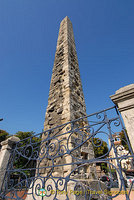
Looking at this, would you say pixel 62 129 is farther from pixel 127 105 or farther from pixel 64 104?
pixel 127 105

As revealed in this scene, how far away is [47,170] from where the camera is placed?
2846 mm

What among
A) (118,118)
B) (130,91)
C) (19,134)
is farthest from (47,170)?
(19,134)

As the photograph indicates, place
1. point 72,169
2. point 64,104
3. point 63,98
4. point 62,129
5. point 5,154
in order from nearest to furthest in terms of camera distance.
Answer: point 72,169 < point 5,154 < point 62,129 < point 64,104 < point 63,98

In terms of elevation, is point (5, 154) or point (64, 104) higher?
point (64, 104)

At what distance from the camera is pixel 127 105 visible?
1.63 metres

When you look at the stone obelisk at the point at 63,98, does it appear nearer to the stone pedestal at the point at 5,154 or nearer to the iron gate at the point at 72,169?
the iron gate at the point at 72,169

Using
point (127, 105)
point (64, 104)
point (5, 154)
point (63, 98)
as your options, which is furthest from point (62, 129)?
point (127, 105)

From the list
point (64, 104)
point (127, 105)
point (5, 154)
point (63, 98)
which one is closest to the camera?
point (127, 105)

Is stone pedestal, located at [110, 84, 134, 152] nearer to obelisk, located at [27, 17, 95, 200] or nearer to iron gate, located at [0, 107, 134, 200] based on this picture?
iron gate, located at [0, 107, 134, 200]

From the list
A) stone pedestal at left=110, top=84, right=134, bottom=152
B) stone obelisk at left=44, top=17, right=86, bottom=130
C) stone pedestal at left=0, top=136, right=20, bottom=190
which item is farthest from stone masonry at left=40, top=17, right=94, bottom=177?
stone pedestal at left=110, top=84, right=134, bottom=152

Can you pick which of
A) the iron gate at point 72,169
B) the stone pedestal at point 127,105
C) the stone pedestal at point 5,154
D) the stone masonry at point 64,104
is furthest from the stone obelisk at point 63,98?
the stone pedestal at point 127,105

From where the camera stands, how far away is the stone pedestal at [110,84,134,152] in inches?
58.2

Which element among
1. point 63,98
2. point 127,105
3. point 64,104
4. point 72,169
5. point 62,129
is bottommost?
point 72,169

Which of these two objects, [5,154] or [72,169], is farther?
[5,154]
